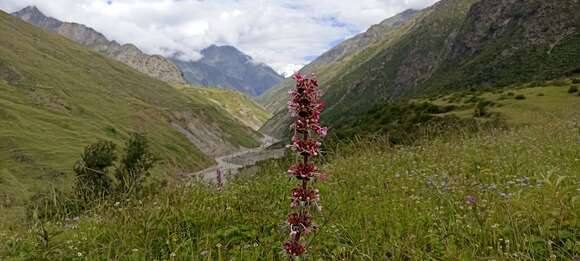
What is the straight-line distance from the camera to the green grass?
17.8 ft

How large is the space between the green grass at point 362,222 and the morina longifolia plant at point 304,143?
389mm

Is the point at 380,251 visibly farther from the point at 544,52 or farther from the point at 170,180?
the point at 544,52

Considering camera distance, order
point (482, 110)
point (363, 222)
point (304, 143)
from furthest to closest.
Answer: point (482, 110) < point (363, 222) < point (304, 143)

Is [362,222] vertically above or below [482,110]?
above

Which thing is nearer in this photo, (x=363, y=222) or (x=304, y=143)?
(x=304, y=143)

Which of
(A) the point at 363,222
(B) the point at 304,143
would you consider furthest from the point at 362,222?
(B) the point at 304,143

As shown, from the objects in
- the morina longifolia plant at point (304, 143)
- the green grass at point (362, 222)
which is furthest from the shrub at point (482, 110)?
the morina longifolia plant at point (304, 143)

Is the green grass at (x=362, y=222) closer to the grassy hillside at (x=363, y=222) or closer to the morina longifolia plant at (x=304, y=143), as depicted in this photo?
the grassy hillside at (x=363, y=222)

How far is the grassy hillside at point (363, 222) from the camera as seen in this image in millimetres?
5438

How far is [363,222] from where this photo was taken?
6.97m

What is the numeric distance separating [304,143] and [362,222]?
335 centimetres

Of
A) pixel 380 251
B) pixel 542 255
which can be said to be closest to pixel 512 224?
pixel 542 255

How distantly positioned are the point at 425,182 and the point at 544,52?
139090mm

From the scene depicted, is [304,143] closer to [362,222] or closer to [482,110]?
[362,222]
